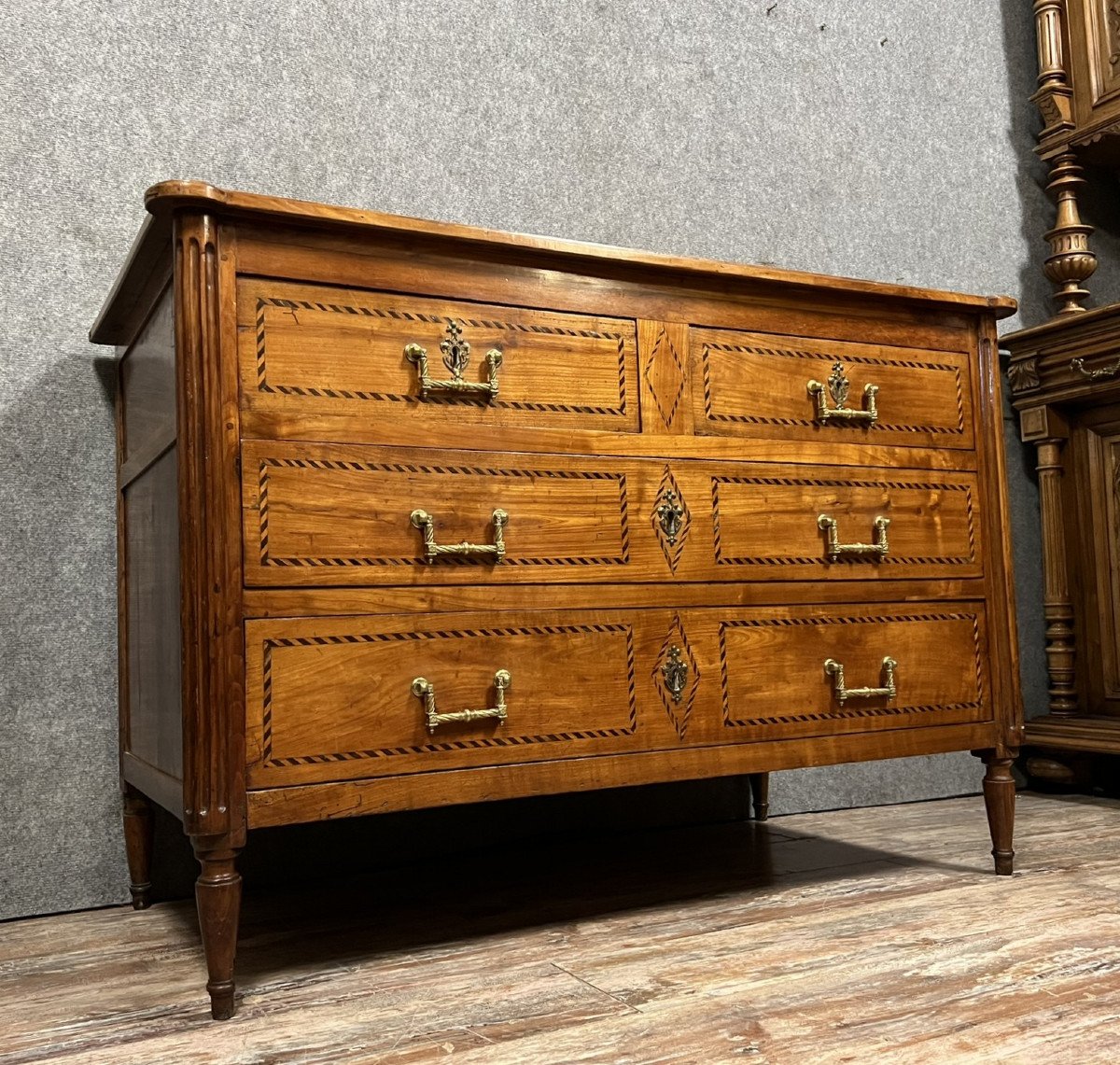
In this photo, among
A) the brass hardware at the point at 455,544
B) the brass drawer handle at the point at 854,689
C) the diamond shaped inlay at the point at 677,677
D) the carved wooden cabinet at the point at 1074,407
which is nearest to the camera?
the brass hardware at the point at 455,544

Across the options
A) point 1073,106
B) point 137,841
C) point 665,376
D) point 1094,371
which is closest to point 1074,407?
point 1094,371

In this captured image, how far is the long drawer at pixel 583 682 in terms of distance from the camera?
1180 mm

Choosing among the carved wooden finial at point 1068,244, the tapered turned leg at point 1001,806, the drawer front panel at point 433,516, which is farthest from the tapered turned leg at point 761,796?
the carved wooden finial at point 1068,244

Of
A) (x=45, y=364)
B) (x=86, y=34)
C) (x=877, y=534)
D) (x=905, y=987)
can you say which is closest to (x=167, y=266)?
(x=45, y=364)

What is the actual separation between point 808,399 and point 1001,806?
668mm

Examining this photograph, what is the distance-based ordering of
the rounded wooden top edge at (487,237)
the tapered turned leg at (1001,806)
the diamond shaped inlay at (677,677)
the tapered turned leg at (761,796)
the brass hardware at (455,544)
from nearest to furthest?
the rounded wooden top edge at (487,237), the brass hardware at (455,544), the diamond shaped inlay at (677,677), the tapered turned leg at (1001,806), the tapered turned leg at (761,796)

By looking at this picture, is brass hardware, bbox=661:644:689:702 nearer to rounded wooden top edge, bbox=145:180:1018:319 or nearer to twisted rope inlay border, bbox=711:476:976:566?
twisted rope inlay border, bbox=711:476:976:566

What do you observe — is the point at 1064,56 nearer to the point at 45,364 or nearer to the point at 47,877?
the point at 45,364

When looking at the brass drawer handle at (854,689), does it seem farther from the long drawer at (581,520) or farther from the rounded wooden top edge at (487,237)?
the rounded wooden top edge at (487,237)

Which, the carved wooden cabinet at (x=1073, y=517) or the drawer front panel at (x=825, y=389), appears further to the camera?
the carved wooden cabinet at (x=1073, y=517)

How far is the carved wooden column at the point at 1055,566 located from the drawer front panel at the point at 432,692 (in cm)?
135

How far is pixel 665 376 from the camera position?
1421 mm

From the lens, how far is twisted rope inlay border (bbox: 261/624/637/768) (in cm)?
116

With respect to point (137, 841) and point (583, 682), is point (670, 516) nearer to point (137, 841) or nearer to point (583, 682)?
point (583, 682)
